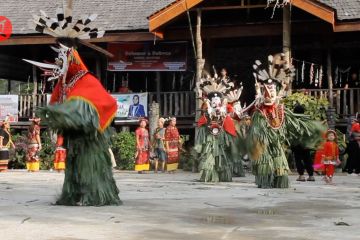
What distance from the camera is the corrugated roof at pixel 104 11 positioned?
2056cm

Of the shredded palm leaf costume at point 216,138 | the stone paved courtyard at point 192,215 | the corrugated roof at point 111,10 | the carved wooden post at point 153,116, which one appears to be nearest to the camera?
the stone paved courtyard at point 192,215

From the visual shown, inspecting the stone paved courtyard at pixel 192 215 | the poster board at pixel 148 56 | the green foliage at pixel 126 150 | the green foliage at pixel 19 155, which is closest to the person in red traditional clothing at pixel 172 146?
the green foliage at pixel 126 150

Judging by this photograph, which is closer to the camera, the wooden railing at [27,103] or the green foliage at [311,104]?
the green foliage at [311,104]

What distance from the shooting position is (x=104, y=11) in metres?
21.8

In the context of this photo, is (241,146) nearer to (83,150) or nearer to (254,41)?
(83,150)

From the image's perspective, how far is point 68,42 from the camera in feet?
27.7

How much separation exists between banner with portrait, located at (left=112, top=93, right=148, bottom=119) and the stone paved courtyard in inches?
376

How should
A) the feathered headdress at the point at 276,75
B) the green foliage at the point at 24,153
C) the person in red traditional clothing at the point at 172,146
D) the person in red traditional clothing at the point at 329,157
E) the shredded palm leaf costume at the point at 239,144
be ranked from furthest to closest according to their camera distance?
1. the green foliage at the point at 24,153
2. the person in red traditional clothing at the point at 172,146
3. the person in red traditional clothing at the point at 329,157
4. the shredded palm leaf costume at the point at 239,144
5. the feathered headdress at the point at 276,75

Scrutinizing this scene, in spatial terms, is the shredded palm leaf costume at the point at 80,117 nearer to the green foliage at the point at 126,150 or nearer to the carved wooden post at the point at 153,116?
the green foliage at the point at 126,150

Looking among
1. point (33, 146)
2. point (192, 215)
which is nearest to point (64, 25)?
point (192, 215)

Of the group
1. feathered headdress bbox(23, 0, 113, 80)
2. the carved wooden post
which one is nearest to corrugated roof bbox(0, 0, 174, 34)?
the carved wooden post

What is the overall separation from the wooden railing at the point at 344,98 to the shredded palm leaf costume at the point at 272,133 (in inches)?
294

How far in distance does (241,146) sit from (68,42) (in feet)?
16.1

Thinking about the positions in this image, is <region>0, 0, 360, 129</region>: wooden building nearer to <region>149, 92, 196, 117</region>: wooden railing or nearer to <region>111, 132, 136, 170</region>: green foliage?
<region>149, 92, 196, 117</region>: wooden railing
